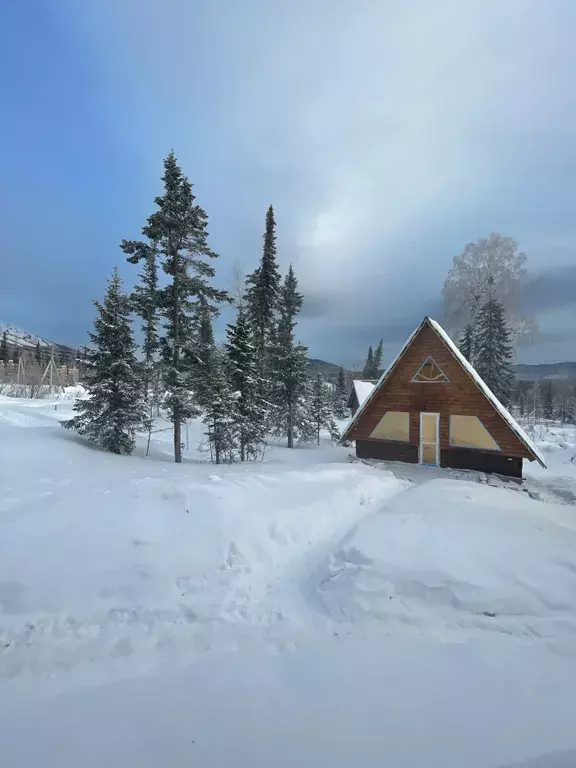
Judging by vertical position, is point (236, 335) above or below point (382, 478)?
above

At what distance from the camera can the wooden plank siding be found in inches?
525

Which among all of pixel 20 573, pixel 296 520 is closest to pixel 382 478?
pixel 296 520

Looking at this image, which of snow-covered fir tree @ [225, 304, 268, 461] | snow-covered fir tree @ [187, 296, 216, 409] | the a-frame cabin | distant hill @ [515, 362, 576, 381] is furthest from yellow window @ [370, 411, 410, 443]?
distant hill @ [515, 362, 576, 381]

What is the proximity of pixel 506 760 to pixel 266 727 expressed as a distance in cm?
204

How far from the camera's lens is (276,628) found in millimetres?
4574

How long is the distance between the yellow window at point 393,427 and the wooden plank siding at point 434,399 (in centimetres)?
19

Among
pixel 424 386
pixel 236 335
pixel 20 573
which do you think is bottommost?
pixel 20 573

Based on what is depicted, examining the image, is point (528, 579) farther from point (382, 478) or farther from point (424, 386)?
point (424, 386)

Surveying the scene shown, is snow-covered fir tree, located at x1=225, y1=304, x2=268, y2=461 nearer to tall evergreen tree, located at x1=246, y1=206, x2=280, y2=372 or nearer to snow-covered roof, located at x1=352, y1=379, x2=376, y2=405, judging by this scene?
tall evergreen tree, located at x1=246, y1=206, x2=280, y2=372

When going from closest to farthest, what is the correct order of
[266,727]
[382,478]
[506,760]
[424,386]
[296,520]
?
[506,760], [266,727], [296,520], [382,478], [424,386]

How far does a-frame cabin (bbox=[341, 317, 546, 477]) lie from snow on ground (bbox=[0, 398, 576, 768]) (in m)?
5.60

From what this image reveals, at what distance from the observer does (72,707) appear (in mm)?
3379

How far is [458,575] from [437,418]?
399 inches

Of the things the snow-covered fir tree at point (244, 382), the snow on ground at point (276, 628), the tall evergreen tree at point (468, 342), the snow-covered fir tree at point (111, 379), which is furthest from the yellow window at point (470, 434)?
the tall evergreen tree at point (468, 342)
